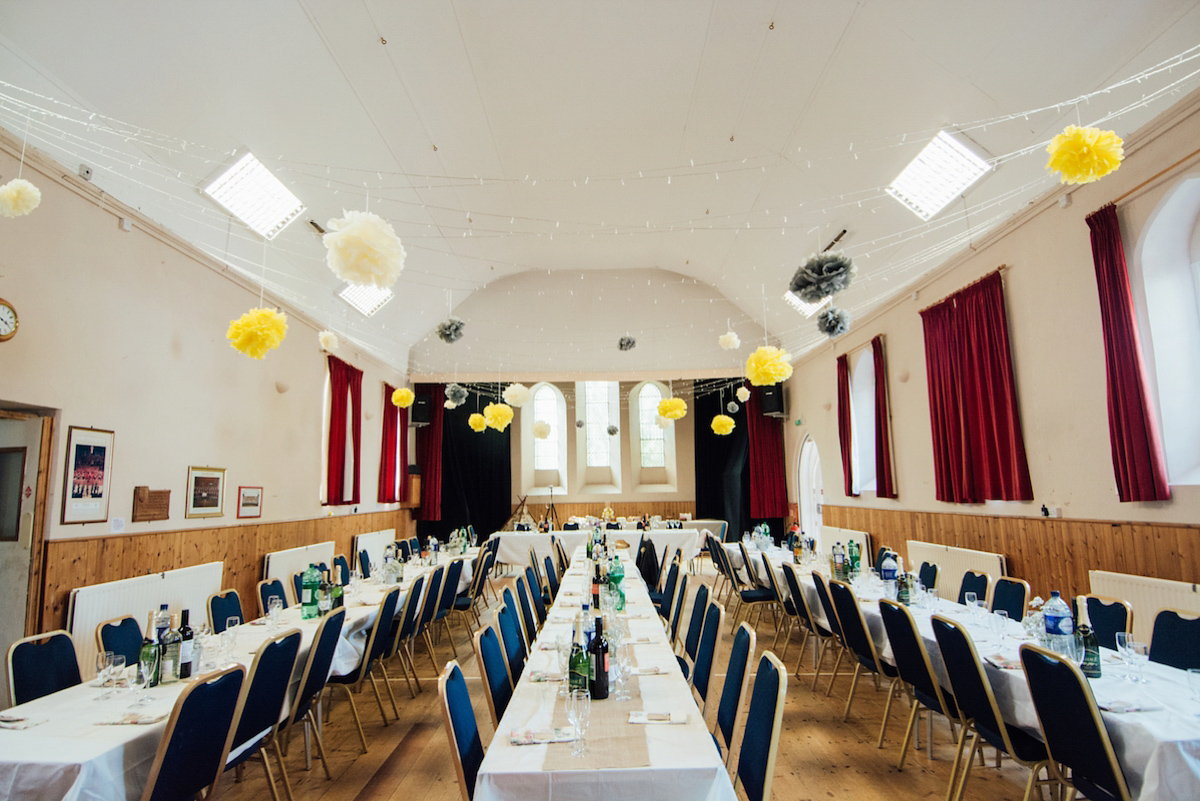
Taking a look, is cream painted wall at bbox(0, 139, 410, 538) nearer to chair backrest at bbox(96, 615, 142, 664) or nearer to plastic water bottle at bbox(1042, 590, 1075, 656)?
chair backrest at bbox(96, 615, 142, 664)

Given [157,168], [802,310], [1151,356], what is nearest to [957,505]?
[1151,356]

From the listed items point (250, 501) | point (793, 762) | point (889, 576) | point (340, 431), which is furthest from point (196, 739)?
point (340, 431)

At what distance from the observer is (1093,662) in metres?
2.87

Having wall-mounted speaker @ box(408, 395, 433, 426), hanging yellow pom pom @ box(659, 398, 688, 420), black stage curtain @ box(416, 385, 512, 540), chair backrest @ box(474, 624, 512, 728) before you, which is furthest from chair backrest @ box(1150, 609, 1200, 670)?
black stage curtain @ box(416, 385, 512, 540)

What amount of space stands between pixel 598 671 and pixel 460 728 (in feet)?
2.06

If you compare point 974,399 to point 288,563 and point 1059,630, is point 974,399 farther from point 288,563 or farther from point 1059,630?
point 288,563

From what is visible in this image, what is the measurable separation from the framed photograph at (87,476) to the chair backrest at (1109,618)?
24.0ft

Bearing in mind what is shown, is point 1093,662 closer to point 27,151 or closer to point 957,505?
point 957,505

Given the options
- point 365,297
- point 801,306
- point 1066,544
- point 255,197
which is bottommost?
point 1066,544

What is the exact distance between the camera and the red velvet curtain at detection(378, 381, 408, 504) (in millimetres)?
12367

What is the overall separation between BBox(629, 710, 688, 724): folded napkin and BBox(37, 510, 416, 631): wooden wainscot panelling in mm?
4924

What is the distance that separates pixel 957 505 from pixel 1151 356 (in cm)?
308

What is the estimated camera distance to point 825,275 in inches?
199

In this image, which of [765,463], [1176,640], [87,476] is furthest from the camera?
[765,463]
